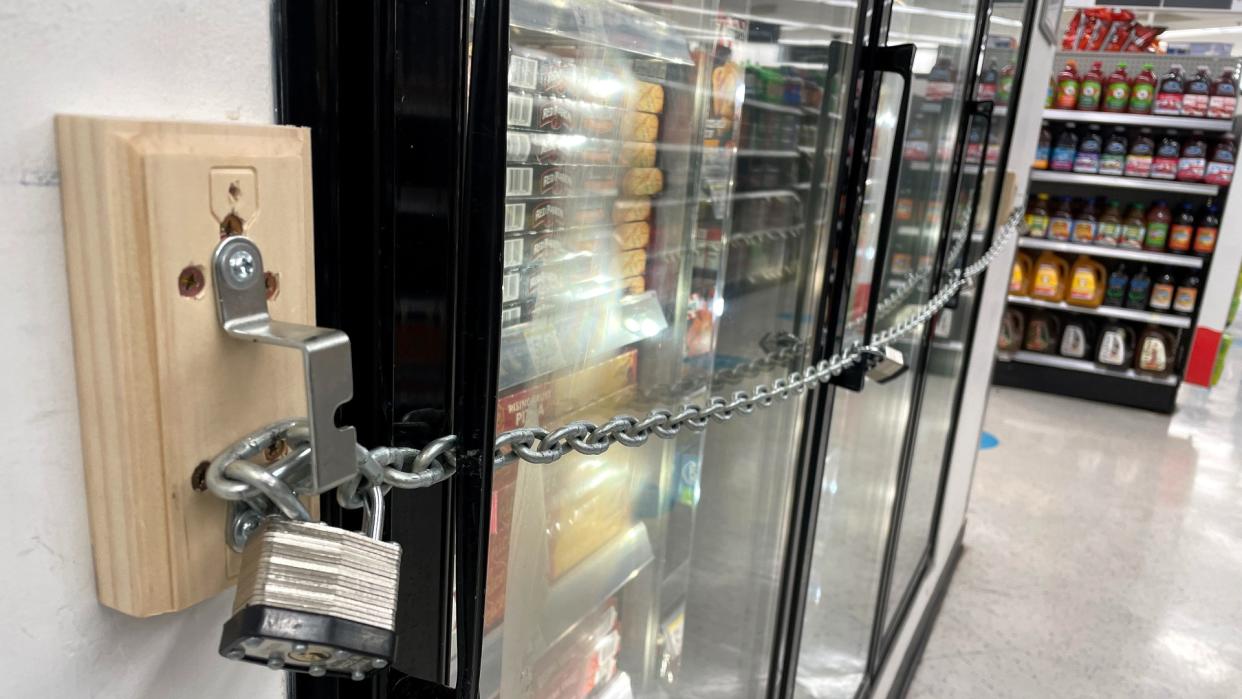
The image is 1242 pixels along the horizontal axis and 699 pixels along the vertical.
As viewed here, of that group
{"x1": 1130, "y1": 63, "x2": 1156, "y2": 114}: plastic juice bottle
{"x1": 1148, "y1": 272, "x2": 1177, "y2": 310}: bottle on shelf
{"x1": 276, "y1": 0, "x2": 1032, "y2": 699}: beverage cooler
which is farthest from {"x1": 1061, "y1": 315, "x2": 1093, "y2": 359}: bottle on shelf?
{"x1": 276, "y1": 0, "x2": 1032, "y2": 699}: beverage cooler

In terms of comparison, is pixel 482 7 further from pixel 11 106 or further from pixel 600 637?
pixel 600 637

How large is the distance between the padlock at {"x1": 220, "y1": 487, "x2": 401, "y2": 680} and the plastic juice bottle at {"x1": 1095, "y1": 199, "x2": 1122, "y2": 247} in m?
6.10

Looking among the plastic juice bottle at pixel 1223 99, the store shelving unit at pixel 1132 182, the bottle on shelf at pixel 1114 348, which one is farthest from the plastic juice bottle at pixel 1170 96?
the bottle on shelf at pixel 1114 348

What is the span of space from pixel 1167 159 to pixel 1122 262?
28.5 inches

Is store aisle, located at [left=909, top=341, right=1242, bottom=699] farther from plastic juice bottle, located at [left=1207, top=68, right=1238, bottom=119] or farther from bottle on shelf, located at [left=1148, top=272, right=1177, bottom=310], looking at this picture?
plastic juice bottle, located at [left=1207, top=68, right=1238, bottom=119]

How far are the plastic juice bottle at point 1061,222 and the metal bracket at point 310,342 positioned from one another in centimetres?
610

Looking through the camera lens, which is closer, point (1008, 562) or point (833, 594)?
point (833, 594)

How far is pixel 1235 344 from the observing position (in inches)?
339

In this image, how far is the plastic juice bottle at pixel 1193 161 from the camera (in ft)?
16.8

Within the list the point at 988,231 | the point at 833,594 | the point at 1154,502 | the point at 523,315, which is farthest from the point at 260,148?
the point at 1154,502

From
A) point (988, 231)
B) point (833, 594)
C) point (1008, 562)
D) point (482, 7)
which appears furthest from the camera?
point (1008, 562)

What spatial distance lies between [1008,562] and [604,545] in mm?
2811

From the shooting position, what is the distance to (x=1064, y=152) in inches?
217

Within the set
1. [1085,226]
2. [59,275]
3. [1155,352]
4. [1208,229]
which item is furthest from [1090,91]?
[59,275]
